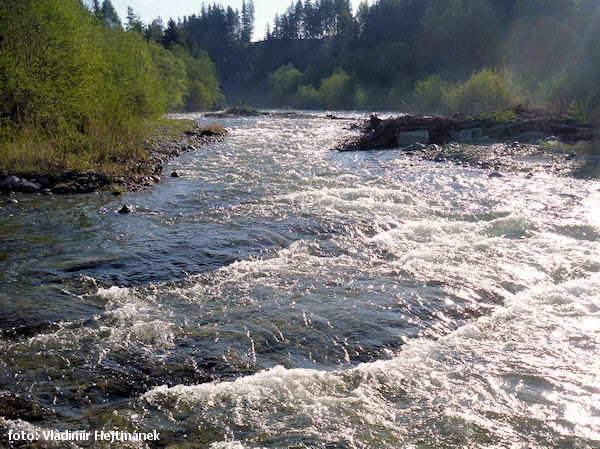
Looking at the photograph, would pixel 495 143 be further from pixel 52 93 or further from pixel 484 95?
pixel 52 93

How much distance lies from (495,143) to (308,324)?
21.8 m

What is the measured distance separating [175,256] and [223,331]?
11.2 feet

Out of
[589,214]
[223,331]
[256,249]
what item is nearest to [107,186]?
[256,249]

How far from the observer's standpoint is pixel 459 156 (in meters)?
21.8

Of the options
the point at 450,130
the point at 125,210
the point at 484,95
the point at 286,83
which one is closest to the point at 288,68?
the point at 286,83

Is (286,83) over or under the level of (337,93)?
over

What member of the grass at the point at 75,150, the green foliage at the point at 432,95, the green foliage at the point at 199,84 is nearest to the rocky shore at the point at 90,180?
the grass at the point at 75,150

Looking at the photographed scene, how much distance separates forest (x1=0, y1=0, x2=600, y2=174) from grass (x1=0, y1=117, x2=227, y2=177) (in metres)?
0.07

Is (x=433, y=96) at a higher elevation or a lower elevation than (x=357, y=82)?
lower

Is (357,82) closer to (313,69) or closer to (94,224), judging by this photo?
(313,69)

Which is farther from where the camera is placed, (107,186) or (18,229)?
(107,186)

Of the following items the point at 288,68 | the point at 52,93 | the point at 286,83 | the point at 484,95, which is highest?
the point at 288,68

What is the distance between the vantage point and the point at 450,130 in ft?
88.0

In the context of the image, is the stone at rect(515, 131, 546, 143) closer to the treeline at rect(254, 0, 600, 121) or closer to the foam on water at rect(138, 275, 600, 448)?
the treeline at rect(254, 0, 600, 121)
